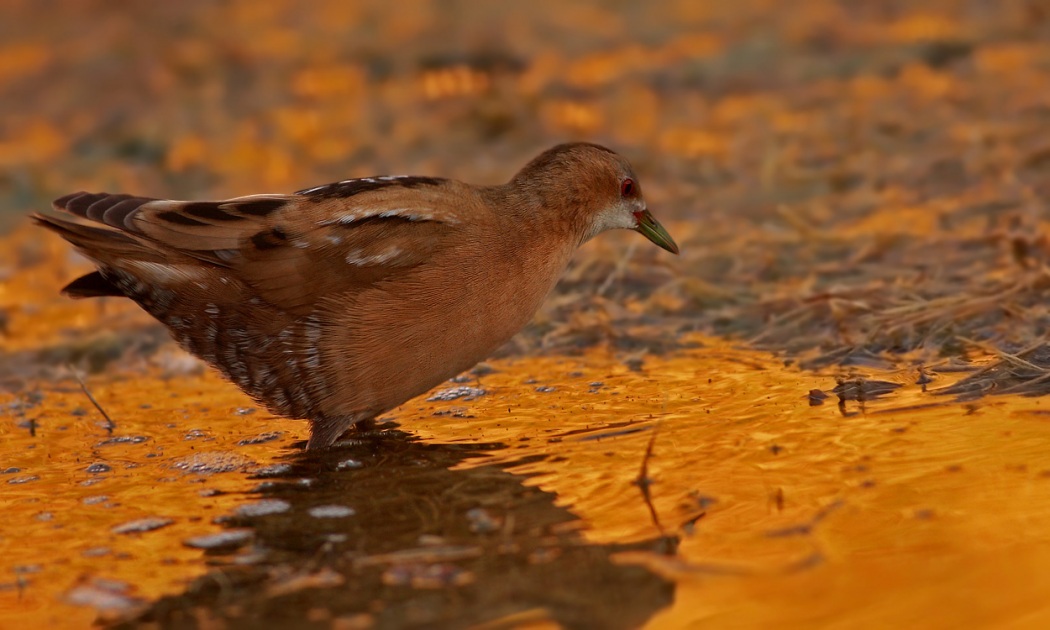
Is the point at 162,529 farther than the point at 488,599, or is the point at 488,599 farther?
the point at 162,529

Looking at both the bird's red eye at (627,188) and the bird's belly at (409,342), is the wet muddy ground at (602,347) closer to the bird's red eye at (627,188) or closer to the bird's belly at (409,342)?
the bird's belly at (409,342)

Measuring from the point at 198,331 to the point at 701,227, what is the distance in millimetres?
3585

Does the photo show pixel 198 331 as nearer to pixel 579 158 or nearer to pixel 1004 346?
pixel 579 158

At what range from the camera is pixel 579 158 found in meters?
6.03

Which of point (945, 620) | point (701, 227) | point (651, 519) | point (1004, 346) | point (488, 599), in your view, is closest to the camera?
point (945, 620)

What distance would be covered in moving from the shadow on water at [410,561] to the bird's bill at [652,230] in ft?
5.69

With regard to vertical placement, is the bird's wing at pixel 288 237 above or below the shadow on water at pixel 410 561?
above

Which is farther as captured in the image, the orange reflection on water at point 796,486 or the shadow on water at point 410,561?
the shadow on water at point 410,561

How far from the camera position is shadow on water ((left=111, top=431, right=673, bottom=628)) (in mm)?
3824

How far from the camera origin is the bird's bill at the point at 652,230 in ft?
20.9

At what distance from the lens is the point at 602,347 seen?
671cm

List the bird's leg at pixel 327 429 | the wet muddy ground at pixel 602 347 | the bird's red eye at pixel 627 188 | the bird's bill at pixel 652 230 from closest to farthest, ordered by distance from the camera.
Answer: the wet muddy ground at pixel 602 347 < the bird's leg at pixel 327 429 < the bird's red eye at pixel 627 188 < the bird's bill at pixel 652 230

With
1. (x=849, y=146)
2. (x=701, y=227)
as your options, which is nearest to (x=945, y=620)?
(x=701, y=227)

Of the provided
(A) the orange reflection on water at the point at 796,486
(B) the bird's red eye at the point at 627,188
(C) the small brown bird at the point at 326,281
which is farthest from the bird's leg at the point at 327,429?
(B) the bird's red eye at the point at 627,188
